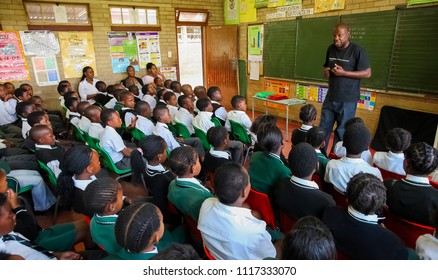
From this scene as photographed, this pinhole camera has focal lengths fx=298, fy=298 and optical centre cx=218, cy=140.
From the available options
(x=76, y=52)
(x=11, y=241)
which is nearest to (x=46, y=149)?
(x=11, y=241)

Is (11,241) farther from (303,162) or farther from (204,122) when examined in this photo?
(204,122)

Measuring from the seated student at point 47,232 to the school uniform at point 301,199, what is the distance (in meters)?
1.17

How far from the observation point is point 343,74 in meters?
2.96

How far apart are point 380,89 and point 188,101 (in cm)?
258

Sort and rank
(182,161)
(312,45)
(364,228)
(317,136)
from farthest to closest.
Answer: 1. (312,45)
2. (317,136)
3. (182,161)
4. (364,228)

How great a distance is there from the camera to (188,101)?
11.7 feet

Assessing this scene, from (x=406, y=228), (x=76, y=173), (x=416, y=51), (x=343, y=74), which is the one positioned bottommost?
(x=406, y=228)

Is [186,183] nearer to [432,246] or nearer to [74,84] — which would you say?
[432,246]

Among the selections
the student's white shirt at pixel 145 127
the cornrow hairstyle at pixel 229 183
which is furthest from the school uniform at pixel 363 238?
the student's white shirt at pixel 145 127

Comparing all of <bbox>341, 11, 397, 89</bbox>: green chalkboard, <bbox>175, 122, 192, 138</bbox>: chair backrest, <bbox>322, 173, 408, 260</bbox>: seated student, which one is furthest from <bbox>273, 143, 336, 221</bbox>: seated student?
<bbox>341, 11, 397, 89</bbox>: green chalkboard

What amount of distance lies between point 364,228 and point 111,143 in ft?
7.16

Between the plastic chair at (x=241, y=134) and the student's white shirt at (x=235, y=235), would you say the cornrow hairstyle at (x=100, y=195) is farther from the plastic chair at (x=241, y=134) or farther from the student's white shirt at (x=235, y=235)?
the plastic chair at (x=241, y=134)

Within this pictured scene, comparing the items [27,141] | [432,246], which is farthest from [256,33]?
[432,246]

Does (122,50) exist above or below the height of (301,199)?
above
